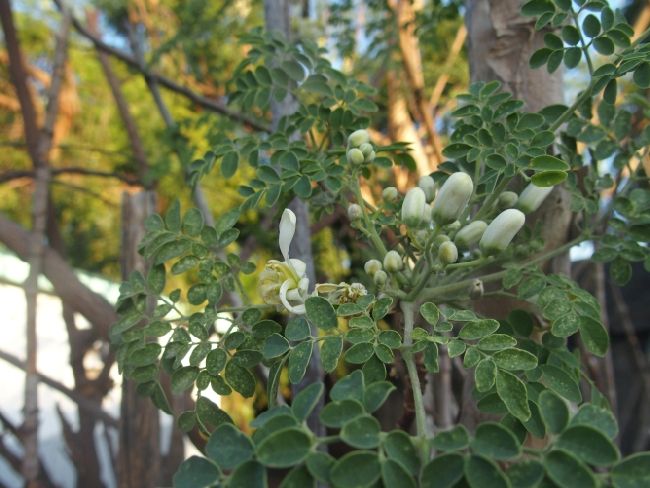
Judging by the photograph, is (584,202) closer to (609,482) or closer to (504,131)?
(504,131)

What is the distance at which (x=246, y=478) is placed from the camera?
34 centimetres

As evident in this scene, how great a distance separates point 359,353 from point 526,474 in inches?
5.9

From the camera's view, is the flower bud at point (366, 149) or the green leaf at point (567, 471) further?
the flower bud at point (366, 149)

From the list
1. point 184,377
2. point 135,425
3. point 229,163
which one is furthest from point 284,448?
point 135,425

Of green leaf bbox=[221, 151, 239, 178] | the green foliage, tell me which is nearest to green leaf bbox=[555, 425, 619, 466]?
the green foliage

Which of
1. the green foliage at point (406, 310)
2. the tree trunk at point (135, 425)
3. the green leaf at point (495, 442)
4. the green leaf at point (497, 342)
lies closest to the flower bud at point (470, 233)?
the green foliage at point (406, 310)

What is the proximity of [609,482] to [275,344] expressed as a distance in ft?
0.81

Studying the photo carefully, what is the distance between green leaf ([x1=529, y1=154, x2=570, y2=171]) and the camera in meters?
0.52

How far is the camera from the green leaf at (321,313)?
18.7 inches

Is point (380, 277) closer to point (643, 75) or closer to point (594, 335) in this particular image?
point (594, 335)

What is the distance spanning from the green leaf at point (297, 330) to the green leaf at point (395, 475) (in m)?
0.16

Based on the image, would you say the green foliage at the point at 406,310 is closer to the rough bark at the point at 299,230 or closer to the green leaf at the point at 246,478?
the green leaf at the point at 246,478

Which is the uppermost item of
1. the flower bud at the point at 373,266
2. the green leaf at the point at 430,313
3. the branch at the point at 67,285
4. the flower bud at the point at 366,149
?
the branch at the point at 67,285

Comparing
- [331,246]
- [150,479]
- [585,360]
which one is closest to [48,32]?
[331,246]
